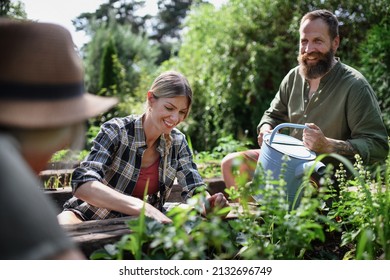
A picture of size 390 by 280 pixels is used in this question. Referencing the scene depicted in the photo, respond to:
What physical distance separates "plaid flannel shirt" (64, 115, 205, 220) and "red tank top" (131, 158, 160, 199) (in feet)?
0.09

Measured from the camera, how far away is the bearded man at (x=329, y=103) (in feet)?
9.23

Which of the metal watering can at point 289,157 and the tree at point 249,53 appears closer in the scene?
the metal watering can at point 289,157

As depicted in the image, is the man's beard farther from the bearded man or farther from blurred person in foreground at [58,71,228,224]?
blurred person in foreground at [58,71,228,224]

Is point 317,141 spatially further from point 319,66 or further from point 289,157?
point 319,66

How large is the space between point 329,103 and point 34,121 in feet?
7.95

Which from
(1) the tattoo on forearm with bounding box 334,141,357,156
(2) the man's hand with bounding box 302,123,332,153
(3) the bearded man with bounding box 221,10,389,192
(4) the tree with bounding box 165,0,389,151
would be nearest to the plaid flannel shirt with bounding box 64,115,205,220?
(3) the bearded man with bounding box 221,10,389,192

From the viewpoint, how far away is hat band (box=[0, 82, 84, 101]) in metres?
0.80

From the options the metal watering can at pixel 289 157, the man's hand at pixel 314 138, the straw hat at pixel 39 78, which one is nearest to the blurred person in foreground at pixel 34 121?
the straw hat at pixel 39 78

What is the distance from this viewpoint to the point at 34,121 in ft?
2.64

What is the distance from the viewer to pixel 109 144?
2.36 m

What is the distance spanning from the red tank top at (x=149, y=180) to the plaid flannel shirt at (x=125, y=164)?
0.03 metres

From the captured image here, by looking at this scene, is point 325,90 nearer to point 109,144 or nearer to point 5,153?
Answer: point 109,144

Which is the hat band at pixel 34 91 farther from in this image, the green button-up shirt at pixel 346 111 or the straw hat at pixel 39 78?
the green button-up shirt at pixel 346 111

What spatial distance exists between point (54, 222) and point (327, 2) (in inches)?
221
